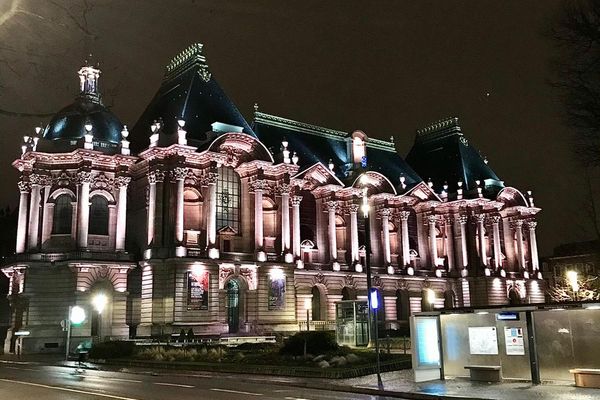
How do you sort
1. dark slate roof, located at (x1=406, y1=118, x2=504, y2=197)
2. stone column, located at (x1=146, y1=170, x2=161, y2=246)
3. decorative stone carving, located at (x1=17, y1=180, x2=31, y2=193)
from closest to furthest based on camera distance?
stone column, located at (x1=146, y1=170, x2=161, y2=246) → decorative stone carving, located at (x1=17, y1=180, x2=31, y2=193) → dark slate roof, located at (x1=406, y1=118, x2=504, y2=197)

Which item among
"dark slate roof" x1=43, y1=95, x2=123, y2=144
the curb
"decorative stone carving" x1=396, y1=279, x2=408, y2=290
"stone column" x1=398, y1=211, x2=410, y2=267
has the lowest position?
the curb

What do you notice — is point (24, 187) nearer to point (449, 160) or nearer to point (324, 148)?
point (324, 148)

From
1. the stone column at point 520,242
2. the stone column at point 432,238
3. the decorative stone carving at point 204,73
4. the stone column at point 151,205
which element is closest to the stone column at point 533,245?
the stone column at point 520,242

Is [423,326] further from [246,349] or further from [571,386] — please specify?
[246,349]

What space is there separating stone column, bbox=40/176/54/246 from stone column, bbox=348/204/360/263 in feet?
102

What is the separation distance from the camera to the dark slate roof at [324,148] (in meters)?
68.0

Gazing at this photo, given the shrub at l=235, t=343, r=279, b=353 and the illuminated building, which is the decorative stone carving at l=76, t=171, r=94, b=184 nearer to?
the illuminated building

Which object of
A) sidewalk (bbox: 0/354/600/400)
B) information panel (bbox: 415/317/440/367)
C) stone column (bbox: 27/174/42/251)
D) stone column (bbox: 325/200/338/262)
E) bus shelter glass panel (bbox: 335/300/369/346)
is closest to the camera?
sidewalk (bbox: 0/354/600/400)

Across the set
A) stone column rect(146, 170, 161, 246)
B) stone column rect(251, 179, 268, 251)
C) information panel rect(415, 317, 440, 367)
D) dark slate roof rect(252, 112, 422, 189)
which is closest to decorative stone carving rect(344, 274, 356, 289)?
dark slate roof rect(252, 112, 422, 189)

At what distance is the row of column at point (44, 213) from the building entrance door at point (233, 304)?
1029 centimetres

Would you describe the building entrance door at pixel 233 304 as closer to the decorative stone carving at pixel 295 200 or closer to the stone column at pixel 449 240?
the decorative stone carving at pixel 295 200

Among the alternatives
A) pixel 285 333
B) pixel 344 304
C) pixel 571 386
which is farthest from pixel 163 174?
pixel 571 386

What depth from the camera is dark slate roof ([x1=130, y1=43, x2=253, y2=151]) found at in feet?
188

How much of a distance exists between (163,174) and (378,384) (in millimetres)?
34709
